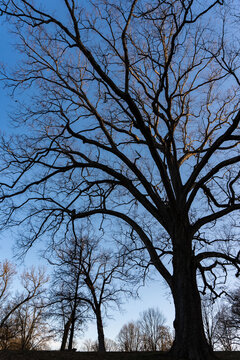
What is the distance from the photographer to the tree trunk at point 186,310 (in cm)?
572

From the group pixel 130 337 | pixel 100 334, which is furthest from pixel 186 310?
pixel 130 337

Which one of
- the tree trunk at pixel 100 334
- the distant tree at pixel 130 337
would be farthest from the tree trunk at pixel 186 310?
the distant tree at pixel 130 337

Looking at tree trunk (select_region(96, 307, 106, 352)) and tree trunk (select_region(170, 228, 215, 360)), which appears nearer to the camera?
tree trunk (select_region(170, 228, 215, 360))

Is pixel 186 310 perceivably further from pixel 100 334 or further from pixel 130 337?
pixel 130 337

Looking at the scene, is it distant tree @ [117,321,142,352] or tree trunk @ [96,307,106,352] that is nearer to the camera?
tree trunk @ [96,307,106,352]

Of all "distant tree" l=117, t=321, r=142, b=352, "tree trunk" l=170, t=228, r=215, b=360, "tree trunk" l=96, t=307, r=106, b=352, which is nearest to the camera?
"tree trunk" l=170, t=228, r=215, b=360

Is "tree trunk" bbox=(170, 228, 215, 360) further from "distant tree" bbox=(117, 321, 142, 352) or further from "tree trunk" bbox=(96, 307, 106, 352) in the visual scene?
"distant tree" bbox=(117, 321, 142, 352)

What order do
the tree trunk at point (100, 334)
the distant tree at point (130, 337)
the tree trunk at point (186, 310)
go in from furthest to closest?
the distant tree at point (130, 337) → the tree trunk at point (100, 334) → the tree trunk at point (186, 310)

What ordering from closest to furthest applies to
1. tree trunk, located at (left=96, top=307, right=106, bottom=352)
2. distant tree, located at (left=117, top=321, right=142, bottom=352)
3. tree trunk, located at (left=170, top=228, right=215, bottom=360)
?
tree trunk, located at (left=170, top=228, right=215, bottom=360)
tree trunk, located at (left=96, top=307, right=106, bottom=352)
distant tree, located at (left=117, top=321, right=142, bottom=352)

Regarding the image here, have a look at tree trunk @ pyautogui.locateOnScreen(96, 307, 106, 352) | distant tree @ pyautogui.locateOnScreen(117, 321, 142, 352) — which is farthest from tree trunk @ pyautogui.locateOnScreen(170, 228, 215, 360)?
distant tree @ pyautogui.locateOnScreen(117, 321, 142, 352)

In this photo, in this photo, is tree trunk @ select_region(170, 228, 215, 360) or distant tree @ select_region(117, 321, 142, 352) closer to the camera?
tree trunk @ select_region(170, 228, 215, 360)

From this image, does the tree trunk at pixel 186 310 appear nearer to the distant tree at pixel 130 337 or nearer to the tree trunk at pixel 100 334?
the tree trunk at pixel 100 334

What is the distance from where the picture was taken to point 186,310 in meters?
6.11

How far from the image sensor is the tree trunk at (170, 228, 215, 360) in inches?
225
